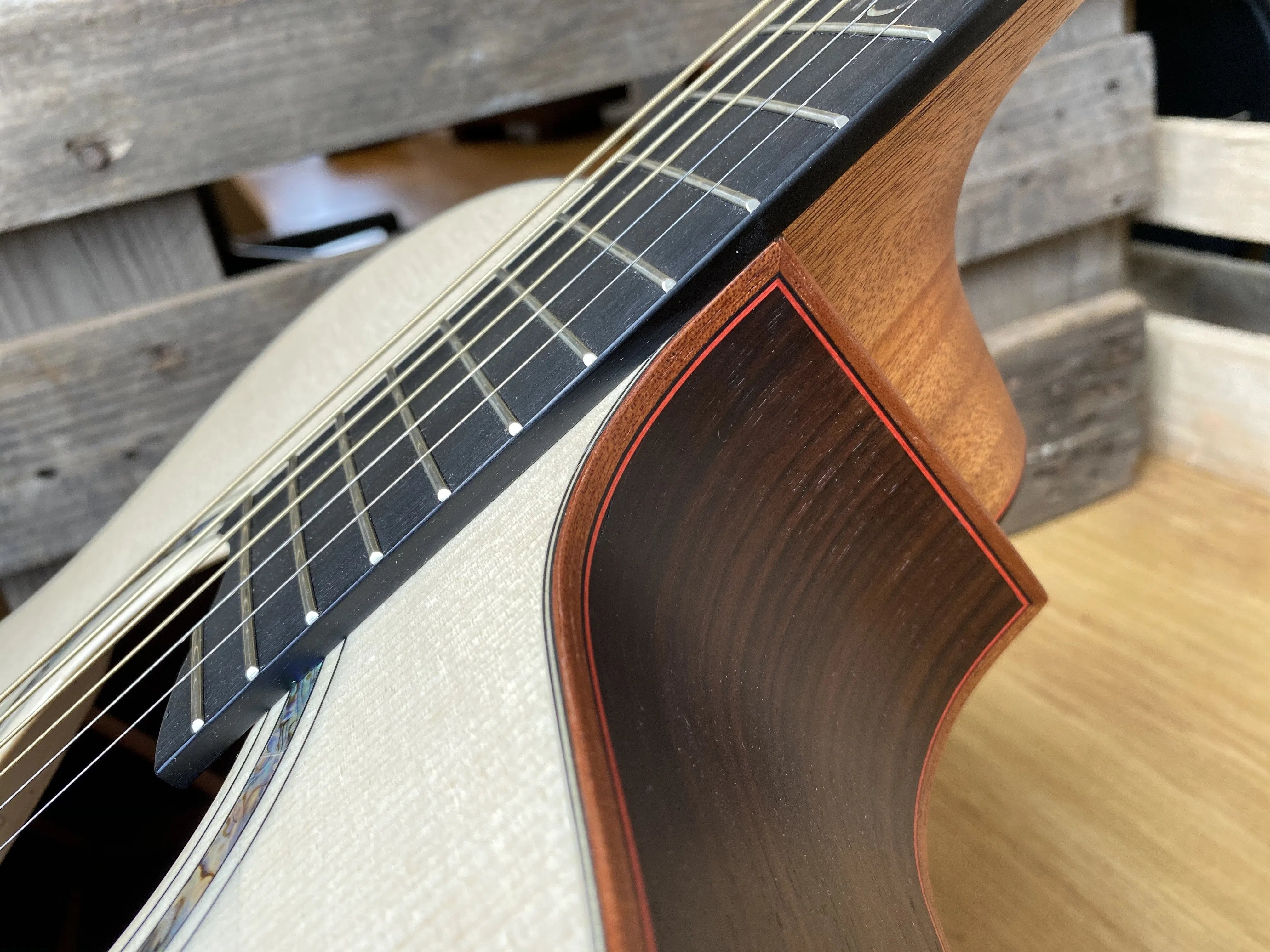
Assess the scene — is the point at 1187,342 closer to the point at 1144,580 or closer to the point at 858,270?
the point at 1144,580

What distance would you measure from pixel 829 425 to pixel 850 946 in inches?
8.2

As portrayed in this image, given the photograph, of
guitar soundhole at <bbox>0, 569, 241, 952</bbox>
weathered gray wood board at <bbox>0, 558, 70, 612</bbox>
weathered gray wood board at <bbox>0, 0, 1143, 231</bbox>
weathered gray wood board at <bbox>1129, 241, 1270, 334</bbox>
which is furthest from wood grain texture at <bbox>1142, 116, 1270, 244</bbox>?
weathered gray wood board at <bbox>0, 558, 70, 612</bbox>

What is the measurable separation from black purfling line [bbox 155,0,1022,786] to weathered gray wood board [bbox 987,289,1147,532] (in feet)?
2.35

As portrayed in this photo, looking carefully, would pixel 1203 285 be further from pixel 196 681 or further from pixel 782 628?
pixel 196 681

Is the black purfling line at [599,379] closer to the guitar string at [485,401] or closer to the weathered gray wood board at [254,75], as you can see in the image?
the guitar string at [485,401]

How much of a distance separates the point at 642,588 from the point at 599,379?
10cm

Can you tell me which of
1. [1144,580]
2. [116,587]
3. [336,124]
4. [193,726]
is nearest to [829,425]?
[193,726]

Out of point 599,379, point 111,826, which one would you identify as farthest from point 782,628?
point 111,826

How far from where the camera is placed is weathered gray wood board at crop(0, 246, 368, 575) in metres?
0.79

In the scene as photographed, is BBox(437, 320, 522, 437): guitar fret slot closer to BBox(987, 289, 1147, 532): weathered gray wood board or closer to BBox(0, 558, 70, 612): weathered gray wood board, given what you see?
BBox(0, 558, 70, 612): weathered gray wood board

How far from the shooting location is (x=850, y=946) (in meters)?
0.34

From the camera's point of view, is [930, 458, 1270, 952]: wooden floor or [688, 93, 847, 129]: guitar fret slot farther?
[930, 458, 1270, 952]: wooden floor

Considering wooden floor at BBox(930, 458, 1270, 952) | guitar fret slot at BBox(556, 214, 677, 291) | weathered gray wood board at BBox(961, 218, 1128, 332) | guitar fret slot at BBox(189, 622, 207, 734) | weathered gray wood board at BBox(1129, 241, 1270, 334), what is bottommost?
wooden floor at BBox(930, 458, 1270, 952)

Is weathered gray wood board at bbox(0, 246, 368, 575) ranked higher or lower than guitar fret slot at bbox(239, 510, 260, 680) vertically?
higher
